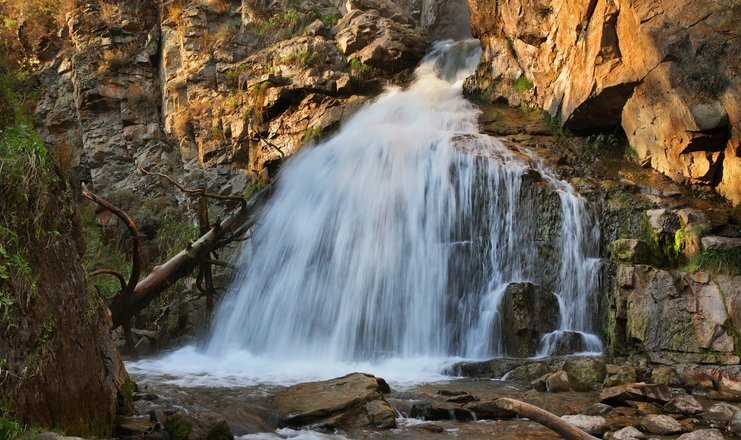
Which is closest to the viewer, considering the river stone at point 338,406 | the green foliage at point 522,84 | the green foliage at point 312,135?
the river stone at point 338,406

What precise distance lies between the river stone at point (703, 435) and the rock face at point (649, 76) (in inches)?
238

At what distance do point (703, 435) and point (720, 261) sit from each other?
3746mm

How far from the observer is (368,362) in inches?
345

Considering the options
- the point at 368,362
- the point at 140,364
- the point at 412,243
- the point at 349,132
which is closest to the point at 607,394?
the point at 368,362

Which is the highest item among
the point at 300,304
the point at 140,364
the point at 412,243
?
the point at 412,243

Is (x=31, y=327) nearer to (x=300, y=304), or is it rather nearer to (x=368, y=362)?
(x=368, y=362)

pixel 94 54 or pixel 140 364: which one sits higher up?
pixel 94 54

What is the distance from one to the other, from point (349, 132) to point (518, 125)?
4.15 m

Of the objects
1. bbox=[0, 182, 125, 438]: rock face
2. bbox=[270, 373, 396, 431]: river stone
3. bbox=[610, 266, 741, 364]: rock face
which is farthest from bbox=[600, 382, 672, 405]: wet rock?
bbox=[0, 182, 125, 438]: rock face

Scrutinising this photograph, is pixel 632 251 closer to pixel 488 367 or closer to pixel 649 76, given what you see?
pixel 488 367

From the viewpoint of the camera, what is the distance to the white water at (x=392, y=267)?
888 centimetres

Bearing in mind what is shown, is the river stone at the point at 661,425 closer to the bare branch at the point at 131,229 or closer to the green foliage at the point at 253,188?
the bare branch at the point at 131,229

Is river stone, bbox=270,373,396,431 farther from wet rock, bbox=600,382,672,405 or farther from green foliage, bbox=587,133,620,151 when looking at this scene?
green foliage, bbox=587,133,620,151

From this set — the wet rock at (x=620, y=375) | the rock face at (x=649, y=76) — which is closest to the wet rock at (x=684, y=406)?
the wet rock at (x=620, y=375)
